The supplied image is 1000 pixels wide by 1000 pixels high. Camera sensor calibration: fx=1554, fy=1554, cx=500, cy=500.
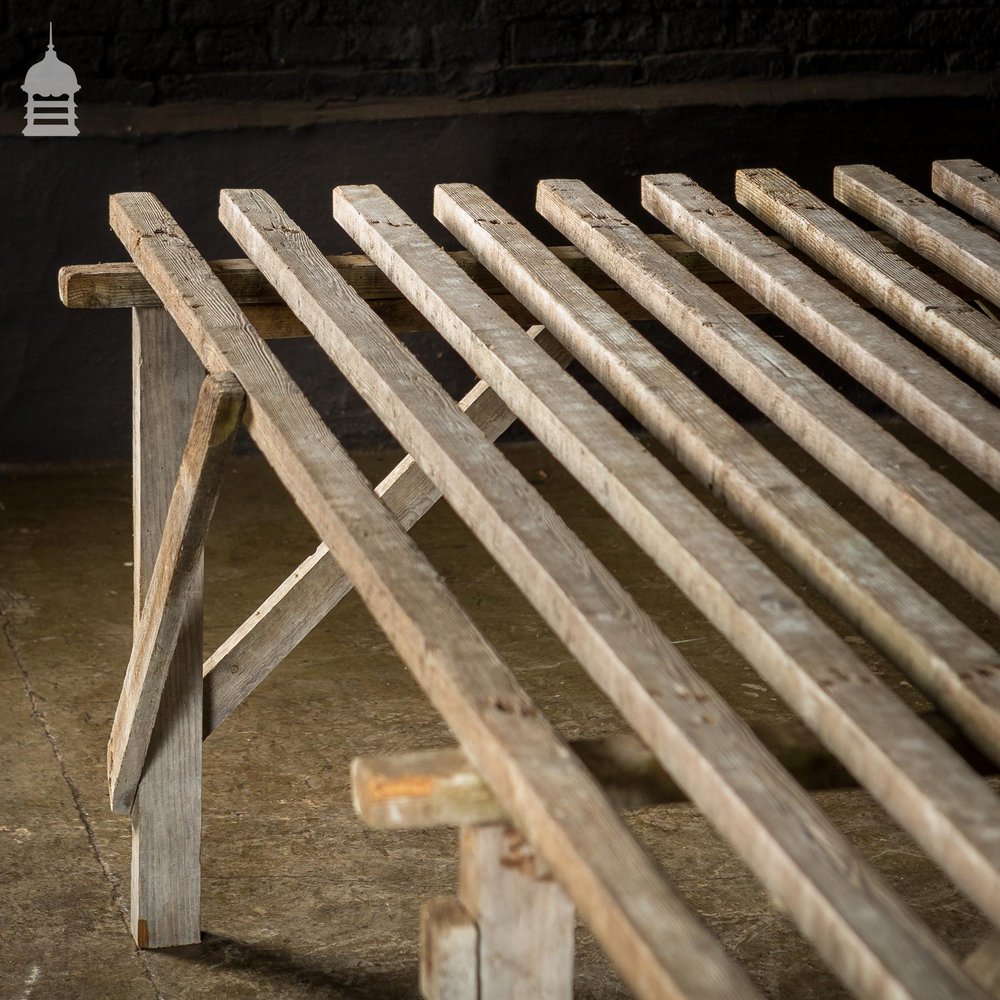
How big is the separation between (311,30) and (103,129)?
0.67m

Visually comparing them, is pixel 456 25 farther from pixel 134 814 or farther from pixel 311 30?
pixel 134 814

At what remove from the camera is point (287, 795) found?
287cm

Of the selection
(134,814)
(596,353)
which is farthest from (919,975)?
(134,814)

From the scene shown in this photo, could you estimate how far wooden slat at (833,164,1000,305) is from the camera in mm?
2041

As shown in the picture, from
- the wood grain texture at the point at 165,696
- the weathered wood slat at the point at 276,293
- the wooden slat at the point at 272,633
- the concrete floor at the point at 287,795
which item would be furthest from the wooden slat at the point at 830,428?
the concrete floor at the point at 287,795

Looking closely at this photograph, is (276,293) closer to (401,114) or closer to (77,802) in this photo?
(77,802)

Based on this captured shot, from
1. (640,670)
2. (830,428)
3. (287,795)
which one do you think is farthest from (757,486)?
(287,795)

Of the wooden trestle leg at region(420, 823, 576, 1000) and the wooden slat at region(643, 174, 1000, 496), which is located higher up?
the wooden slat at region(643, 174, 1000, 496)

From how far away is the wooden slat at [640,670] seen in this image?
3.20 ft

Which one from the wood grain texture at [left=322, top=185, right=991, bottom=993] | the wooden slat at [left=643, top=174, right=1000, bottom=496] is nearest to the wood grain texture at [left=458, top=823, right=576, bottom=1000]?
the wood grain texture at [left=322, top=185, right=991, bottom=993]

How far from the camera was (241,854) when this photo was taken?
106 inches

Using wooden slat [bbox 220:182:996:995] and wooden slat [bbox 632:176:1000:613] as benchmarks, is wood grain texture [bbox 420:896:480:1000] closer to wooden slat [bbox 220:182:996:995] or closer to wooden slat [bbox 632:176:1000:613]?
wooden slat [bbox 220:182:996:995]

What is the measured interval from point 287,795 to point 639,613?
172 centimetres

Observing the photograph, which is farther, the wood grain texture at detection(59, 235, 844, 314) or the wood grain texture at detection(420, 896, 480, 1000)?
the wood grain texture at detection(59, 235, 844, 314)
